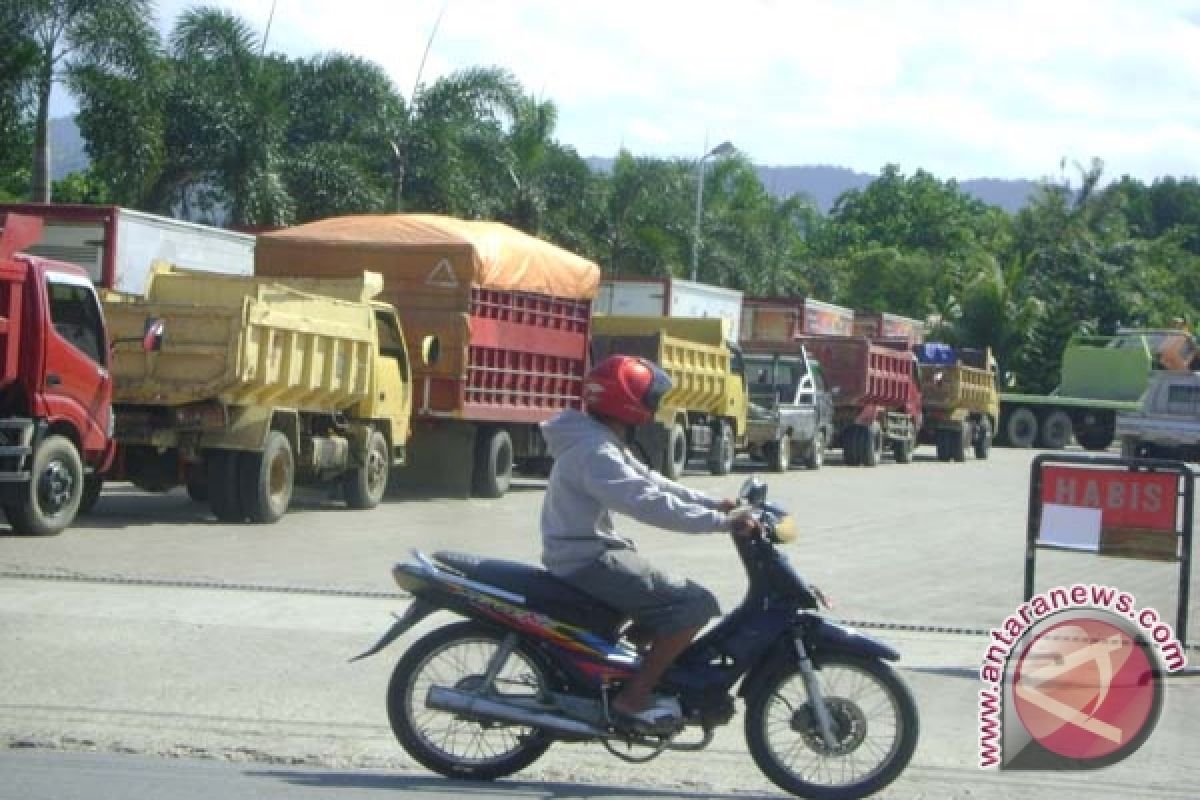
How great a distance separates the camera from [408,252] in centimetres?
2077

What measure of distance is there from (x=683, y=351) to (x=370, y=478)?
871cm

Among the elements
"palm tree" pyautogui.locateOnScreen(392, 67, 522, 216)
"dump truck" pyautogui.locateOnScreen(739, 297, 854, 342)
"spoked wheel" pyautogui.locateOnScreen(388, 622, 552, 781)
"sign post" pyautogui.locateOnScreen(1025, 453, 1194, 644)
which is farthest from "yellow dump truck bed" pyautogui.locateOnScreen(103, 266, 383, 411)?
"dump truck" pyautogui.locateOnScreen(739, 297, 854, 342)

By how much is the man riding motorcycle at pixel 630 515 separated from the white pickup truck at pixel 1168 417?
1208 inches

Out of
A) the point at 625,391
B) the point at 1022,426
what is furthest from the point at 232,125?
the point at 625,391

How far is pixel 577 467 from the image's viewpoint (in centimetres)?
691

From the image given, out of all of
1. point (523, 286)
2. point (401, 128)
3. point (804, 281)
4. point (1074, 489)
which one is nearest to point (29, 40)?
point (401, 128)

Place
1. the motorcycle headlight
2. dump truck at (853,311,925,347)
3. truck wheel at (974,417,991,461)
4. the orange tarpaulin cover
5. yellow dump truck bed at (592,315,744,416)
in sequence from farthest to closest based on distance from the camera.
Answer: dump truck at (853,311,925,347), truck wheel at (974,417,991,461), yellow dump truck bed at (592,315,744,416), the orange tarpaulin cover, the motorcycle headlight

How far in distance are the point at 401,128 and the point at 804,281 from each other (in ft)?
90.7

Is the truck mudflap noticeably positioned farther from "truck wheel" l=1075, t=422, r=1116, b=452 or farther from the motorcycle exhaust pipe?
"truck wheel" l=1075, t=422, r=1116, b=452

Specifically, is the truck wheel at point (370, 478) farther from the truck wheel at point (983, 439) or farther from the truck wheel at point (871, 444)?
the truck wheel at point (983, 439)

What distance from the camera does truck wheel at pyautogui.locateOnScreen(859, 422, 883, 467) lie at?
34.3m

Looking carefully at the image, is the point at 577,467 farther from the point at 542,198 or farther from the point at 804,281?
the point at 804,281

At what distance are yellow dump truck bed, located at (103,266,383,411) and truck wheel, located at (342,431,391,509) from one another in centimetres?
102

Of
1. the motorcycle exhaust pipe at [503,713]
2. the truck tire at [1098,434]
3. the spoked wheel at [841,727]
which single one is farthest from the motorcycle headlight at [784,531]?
the truck tire at [1098,434]
